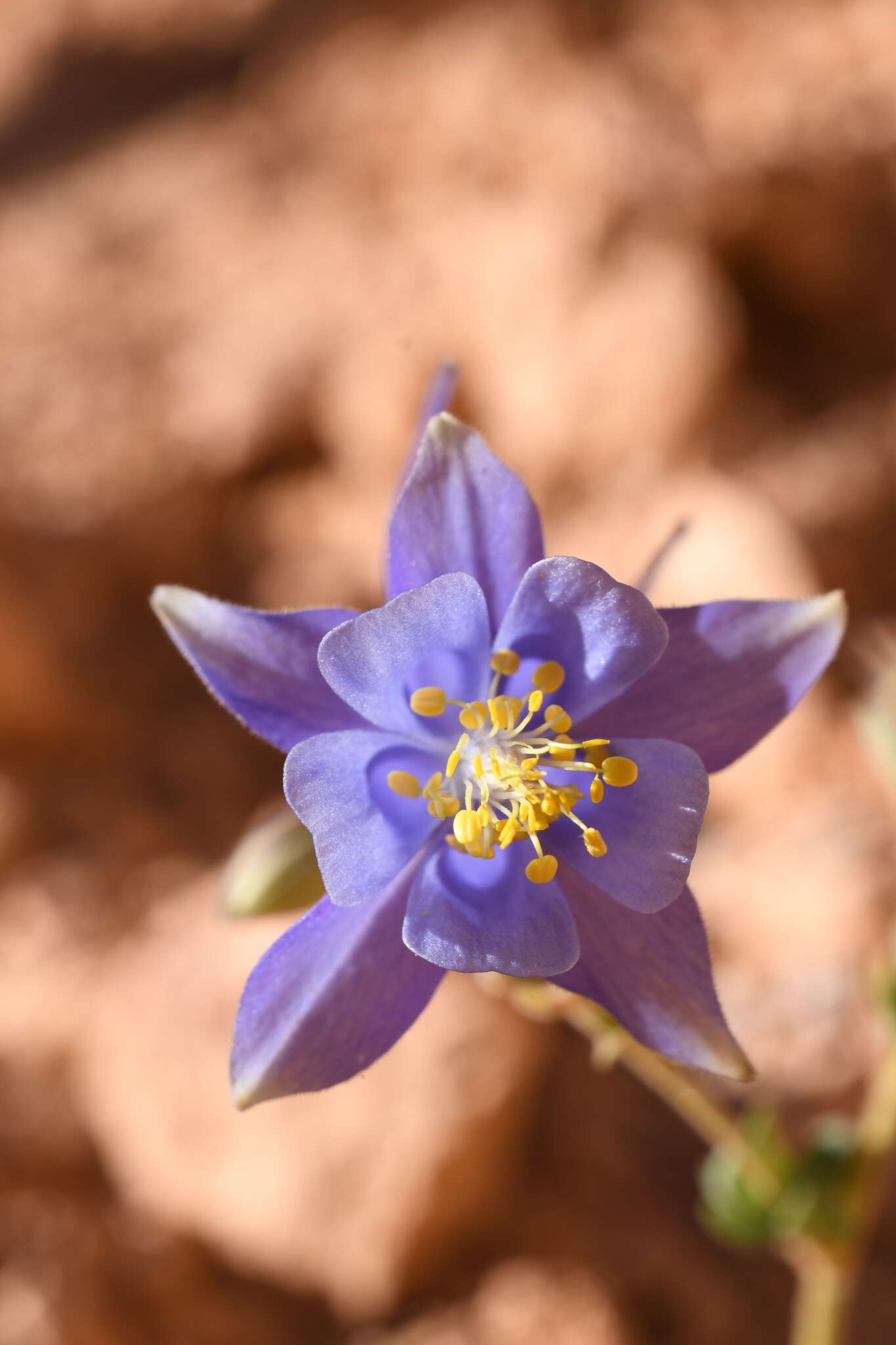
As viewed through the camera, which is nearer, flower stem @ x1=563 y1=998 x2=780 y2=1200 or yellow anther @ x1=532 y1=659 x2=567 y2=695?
yellow anther @ x1=532 y1=659 x2=567 y2=695

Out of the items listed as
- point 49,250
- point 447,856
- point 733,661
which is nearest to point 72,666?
point 49,250

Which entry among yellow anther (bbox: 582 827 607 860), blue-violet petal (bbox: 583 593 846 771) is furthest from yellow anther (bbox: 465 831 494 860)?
blue-violet petal (bbox: 583 593 846 771)

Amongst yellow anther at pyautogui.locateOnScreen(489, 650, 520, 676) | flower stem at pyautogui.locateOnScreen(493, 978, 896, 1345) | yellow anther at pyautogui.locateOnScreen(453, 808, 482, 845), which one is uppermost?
yellow anther at pyautogui.locateOnScreen(489, 650, 520, 676)

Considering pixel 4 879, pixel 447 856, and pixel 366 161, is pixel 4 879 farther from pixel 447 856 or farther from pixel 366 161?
pixel 366 161

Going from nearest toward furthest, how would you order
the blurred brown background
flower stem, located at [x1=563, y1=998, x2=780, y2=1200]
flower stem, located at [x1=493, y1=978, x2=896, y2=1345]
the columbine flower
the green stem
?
the columbine flower < flower stem, located at [x1=563, y1=998, x2=780, y2=1200] < flower stem, located at [x1=493, y1=978, x2=896, y2=1345] < the green stem < the blurred brown background

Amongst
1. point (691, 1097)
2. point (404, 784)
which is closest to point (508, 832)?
point (404, 784)

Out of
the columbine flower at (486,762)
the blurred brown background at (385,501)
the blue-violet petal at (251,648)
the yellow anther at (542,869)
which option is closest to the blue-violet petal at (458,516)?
the columbine flower at (486,762)

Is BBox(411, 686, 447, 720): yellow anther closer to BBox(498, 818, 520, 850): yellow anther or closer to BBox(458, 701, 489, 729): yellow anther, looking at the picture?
BBox(458, 701, 489, 729): yellow anther
